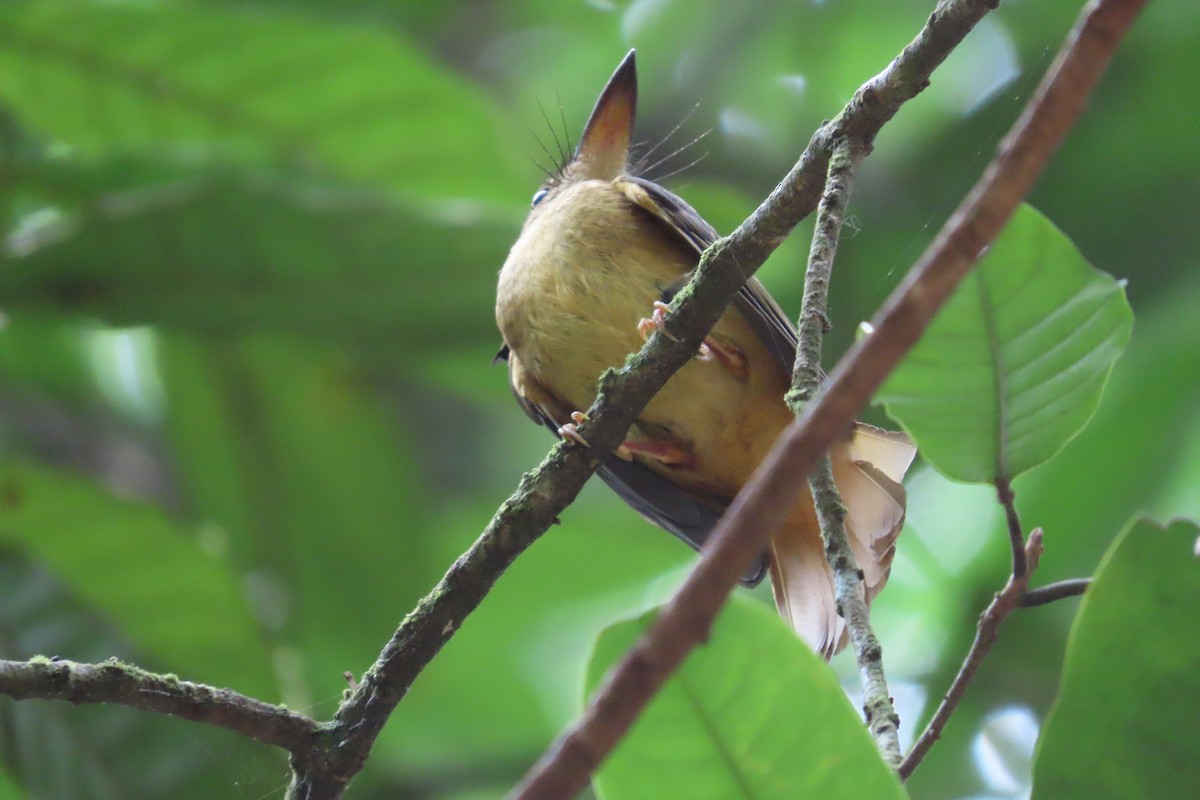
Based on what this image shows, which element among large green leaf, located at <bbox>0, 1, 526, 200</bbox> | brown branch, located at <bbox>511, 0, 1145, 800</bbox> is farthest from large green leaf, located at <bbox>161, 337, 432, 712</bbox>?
brown branch, located at <bbox>511, 0, 1145, 800</bbox>

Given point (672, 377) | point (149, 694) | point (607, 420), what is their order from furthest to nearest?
point (672, 377) → point (607, 420) → point (149, 694)

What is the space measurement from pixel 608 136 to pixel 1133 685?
9.19 feet

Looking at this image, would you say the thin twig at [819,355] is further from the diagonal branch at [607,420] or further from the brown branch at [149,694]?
the brown branch at [149,694]

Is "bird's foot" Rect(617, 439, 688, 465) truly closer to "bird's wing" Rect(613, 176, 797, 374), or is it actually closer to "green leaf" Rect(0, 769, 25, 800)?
"bird's wing" Rect(613, 176, 797, 374)

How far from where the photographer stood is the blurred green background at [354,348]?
339 cm

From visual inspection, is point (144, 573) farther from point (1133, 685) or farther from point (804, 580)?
point (1133, 685)

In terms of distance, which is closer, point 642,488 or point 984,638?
point 984,638

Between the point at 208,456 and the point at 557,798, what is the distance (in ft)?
11.4

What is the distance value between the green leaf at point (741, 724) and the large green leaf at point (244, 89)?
2880 mm

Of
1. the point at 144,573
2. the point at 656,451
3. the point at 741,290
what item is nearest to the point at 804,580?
the point at 656,451

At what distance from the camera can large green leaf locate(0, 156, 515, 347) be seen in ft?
11.3

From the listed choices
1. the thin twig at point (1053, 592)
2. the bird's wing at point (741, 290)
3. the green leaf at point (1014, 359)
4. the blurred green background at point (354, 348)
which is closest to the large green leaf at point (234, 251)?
the blurred green background at point (354, 348)

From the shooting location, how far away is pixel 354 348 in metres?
3.93

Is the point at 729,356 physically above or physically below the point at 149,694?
above
